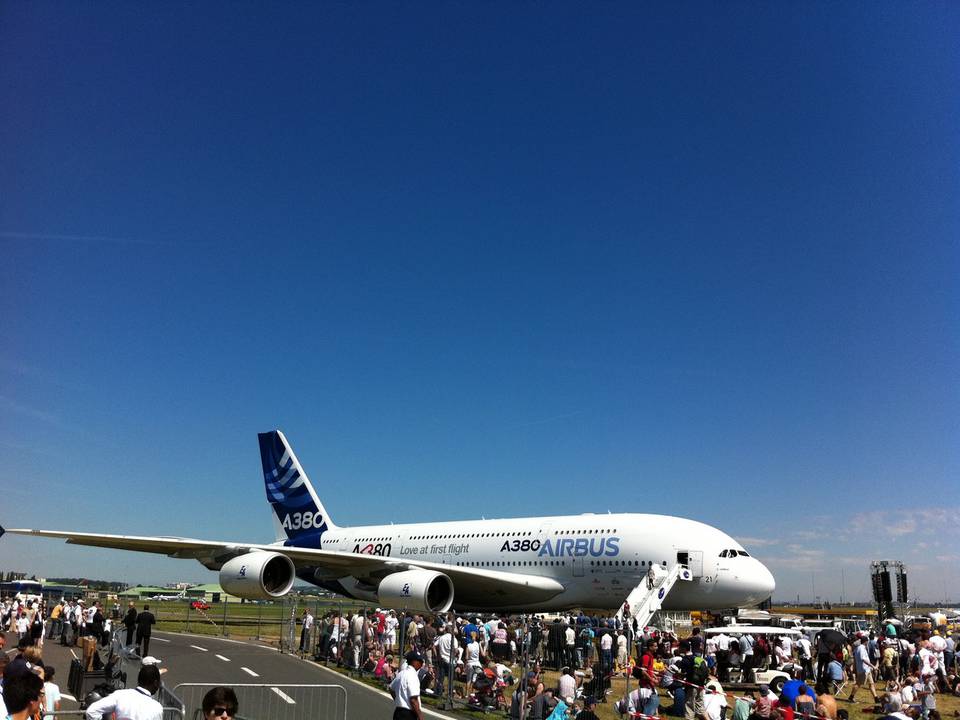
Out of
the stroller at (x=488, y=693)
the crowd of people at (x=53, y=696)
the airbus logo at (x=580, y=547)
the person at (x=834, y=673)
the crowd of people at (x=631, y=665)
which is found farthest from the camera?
the airbus logo at (x=580, y=547)

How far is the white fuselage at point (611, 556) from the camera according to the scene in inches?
1037

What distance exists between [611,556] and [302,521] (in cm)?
1926

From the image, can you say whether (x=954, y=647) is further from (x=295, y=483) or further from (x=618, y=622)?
(x=295, y=483)

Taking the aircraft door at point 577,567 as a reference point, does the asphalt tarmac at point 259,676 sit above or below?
below

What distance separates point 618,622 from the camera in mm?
23484

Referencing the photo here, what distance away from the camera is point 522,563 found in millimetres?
29938

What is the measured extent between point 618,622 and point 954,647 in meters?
10.4

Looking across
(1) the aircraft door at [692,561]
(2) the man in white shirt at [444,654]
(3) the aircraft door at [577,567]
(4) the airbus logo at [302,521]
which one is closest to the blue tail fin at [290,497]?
(4) the airbus logo at [302,521]

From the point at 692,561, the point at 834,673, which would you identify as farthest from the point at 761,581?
the point at 834,673

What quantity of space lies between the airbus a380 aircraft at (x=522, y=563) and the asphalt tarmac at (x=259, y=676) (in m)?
2.98

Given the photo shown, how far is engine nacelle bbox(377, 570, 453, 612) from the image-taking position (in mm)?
26641

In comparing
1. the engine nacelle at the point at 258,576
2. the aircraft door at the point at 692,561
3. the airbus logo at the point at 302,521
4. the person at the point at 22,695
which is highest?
the airbus logo at the point at 302,521

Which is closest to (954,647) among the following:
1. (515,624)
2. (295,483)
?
(515,624)

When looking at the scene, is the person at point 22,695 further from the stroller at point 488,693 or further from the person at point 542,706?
the stroller at point 488,693
